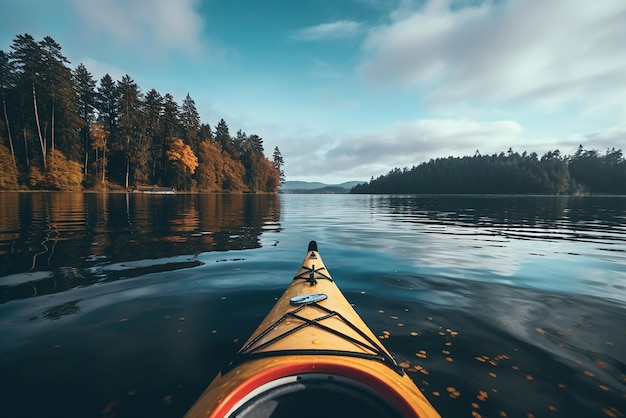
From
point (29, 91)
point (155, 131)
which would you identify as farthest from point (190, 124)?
point (29, 91)

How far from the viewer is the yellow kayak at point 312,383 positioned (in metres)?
2.34

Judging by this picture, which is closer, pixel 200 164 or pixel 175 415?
pixel 175 415

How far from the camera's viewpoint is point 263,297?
668 cm

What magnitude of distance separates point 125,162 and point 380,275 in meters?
79.7

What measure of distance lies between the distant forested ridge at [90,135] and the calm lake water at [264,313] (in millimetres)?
60589

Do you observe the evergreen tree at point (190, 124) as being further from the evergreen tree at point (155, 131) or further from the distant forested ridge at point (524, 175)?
the distant forested ridge at point (524, 175)

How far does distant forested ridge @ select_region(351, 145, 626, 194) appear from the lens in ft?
449

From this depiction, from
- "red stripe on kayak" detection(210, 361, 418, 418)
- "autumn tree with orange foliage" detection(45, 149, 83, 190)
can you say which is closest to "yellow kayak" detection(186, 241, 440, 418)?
"red stripe on kayak" detection(210, 361, 418, 418)

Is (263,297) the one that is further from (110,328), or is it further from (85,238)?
(85,238)

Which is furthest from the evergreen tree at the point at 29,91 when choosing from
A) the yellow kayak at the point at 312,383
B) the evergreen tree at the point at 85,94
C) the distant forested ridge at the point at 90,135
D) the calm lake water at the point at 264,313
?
the yellow kayak at the point at 312,383

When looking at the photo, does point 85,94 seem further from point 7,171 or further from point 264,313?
point 264,313

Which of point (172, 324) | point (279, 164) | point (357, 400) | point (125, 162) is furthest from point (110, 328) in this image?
point (279, 164)

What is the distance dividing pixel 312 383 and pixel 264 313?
11.0ft

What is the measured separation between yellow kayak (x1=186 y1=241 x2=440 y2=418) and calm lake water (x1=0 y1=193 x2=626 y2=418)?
120 centimetres
